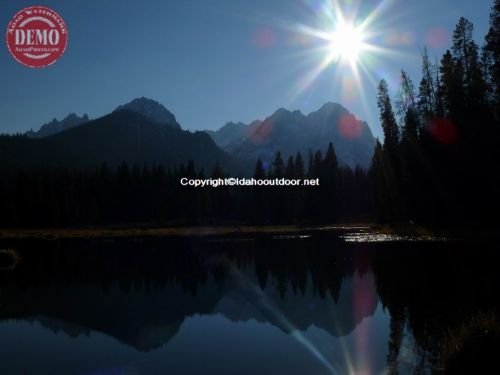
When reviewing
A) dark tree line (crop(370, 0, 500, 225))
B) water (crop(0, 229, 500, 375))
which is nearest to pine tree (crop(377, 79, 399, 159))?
dark tree line (crop(370, 0, 500, 225))

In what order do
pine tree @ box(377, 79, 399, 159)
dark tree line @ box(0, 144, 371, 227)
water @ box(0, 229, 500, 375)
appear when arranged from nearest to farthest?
1. water @ box(0, 229, 500, 375)
2. pine tree @ box(377, 79, 399, 159)
3. dark tree line @ box(0, 144, 371, 227)

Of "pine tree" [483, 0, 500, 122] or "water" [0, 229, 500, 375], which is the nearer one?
"water" [0, 229, 500, 375]

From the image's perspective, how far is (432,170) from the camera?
56.5 m

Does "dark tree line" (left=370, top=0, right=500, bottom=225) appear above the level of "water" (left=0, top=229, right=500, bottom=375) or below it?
above

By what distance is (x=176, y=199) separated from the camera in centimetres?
14250

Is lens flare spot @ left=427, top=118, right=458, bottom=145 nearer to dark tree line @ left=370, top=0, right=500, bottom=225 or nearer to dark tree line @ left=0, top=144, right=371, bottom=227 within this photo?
dark tree line @ left=370, top=0, right=500, bottom=225

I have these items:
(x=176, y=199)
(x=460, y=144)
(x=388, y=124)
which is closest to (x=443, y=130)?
(x=460, y=144)

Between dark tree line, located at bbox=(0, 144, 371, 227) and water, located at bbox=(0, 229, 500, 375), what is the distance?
84629 millimetres

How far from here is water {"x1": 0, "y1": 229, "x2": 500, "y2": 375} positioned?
52.1 ft

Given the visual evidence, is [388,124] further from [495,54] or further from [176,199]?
[176,199]

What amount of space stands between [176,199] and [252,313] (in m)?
120

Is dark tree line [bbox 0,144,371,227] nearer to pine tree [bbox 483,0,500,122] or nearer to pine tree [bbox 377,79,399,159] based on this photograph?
pine tree [bbox 377,79,399,159]

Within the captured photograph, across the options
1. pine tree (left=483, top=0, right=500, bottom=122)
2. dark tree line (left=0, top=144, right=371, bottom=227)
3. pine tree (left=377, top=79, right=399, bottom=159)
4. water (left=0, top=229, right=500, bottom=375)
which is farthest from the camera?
dark tree line (left=0, top=144, right=371, bottom=227)

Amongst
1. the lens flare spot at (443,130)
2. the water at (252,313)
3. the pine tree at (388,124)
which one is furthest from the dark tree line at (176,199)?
the water at (252,313)
